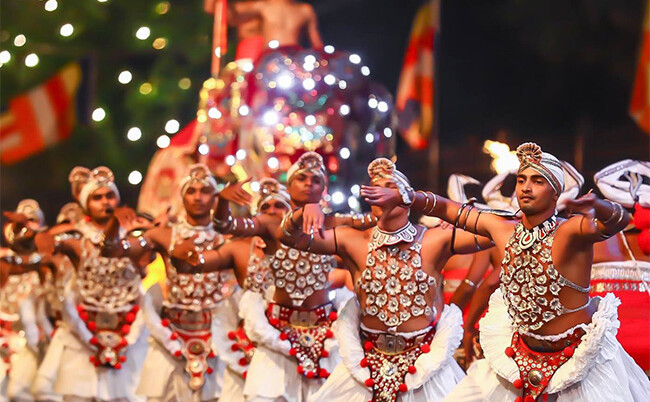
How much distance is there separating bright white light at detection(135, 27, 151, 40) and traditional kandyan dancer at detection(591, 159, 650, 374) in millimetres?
5849

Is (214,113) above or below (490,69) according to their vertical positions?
below

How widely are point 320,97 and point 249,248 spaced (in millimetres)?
1762

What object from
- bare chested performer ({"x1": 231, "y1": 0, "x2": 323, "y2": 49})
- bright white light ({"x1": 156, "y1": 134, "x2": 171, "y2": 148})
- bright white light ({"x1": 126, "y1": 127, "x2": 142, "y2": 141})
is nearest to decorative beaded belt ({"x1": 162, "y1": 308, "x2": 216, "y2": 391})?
bare chested performer ({"x1": 231, "y1": 0, "x2": 323, "y2": 49})

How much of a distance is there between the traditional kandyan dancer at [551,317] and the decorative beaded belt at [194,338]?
2315mm

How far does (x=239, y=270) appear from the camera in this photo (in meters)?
6.41

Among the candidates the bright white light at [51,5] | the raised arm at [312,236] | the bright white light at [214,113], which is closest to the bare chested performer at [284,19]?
the bright white light at [214,113]

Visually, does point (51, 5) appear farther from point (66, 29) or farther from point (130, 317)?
point (130, 317)

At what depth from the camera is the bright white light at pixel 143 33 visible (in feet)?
34.2

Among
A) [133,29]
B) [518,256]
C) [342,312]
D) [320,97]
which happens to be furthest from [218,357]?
[133,29]

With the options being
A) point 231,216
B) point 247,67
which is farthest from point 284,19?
point 231,216

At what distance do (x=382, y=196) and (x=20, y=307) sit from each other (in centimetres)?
408

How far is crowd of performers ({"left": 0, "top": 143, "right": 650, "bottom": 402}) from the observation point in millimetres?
4340

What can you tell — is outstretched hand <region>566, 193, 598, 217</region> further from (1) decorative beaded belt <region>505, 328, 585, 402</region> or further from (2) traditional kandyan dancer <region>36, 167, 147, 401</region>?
(2) traditional kandyan dancer <region>36, 167, 147, 401</region>

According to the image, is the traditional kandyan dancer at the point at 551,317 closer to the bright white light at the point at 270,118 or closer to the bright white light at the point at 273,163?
the bright white light at the point at 273,163
